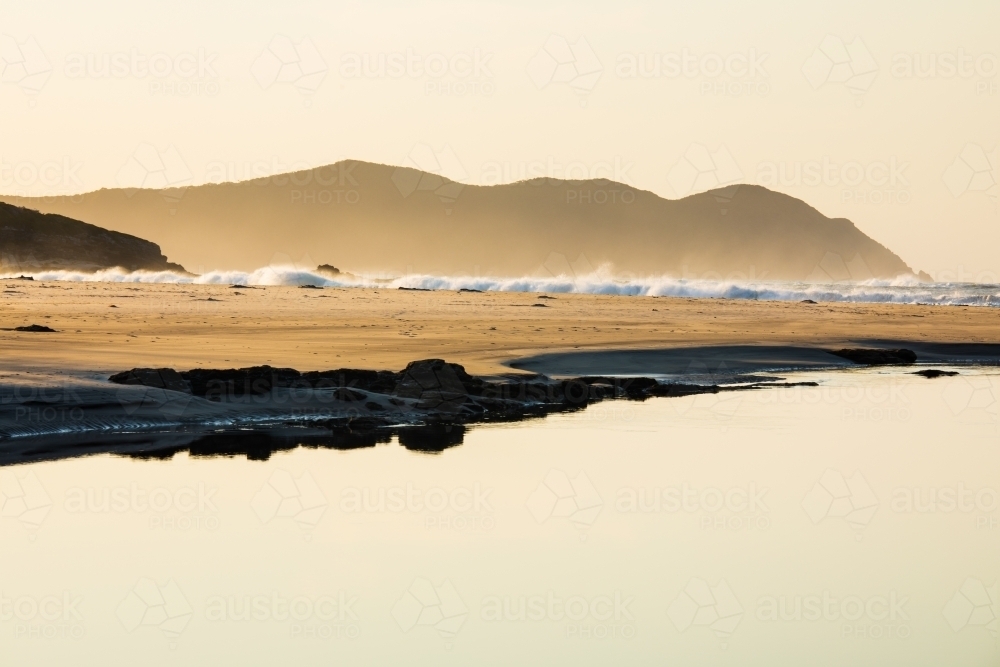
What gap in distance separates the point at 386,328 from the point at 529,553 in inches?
1084

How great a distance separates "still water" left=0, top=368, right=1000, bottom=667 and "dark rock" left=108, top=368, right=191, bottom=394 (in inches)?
171

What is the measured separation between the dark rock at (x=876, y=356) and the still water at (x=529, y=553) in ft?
53.0

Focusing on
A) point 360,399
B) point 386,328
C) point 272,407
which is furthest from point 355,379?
point 386,328

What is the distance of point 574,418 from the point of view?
22.9m

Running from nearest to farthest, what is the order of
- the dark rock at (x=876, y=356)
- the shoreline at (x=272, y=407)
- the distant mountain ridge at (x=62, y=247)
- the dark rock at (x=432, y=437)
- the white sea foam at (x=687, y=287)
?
the shoreline at (x=272, y=407) → the dark rock at (x=432, y=437) → the dark rock at (x=876, y=356) → the white sea foam at (x=687, y=287) → the distant mountain ridge at (x=62, y=247)

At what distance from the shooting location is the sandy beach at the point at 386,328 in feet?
91.6

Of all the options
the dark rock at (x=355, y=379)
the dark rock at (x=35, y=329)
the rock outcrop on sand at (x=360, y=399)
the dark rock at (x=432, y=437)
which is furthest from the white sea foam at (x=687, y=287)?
the dark rock at (x=432, y=437)

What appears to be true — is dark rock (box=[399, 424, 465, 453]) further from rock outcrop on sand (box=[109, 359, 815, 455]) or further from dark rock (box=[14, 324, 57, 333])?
dark rock (box=[14, 324, 57, 333])

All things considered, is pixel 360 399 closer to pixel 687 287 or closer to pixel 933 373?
pixel 933 373

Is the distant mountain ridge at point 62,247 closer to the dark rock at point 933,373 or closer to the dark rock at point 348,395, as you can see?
the dark rock at point 933,373

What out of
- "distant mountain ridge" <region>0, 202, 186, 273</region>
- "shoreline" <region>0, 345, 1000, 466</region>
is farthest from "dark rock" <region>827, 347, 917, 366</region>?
"distant mountain ridge" <region>0, 202, 186, 273</region>

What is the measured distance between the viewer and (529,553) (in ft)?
42.0

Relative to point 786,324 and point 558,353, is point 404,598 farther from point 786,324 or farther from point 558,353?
point 786,324

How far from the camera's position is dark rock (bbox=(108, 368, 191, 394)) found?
21844mm
